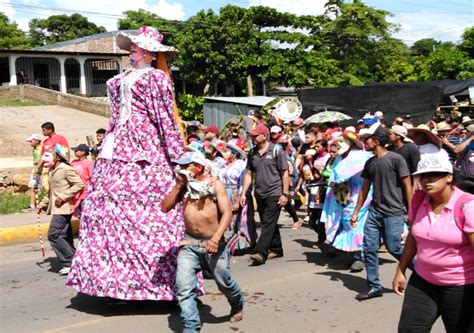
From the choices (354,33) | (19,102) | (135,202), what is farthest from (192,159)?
(354,33)

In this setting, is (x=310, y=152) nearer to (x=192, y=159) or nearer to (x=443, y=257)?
(x=192, y=159)

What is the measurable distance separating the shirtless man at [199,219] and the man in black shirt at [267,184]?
256 centimetres

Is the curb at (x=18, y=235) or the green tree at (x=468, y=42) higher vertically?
the green tree at (x=468, y=42)

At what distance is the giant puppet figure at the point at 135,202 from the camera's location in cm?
516

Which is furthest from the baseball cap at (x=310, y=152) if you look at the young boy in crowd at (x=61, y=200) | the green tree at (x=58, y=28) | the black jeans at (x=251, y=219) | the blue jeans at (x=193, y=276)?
the green tree at (x=58, y=28)

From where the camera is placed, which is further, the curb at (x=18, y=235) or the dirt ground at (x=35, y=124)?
the dirt ground at (x=35, y=124)

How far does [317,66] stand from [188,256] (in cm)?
2783

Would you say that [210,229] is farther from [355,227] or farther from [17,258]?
[17,258]

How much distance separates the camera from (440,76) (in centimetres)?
3728

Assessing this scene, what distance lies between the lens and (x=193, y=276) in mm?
4605

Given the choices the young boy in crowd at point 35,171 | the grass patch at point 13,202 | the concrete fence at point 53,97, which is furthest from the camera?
the concrete fence at point 53,97

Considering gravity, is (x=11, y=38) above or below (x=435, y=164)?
above

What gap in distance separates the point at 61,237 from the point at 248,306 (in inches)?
99.9

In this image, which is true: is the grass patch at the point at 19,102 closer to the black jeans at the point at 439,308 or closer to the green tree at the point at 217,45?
the green tree at the point at 217,45
